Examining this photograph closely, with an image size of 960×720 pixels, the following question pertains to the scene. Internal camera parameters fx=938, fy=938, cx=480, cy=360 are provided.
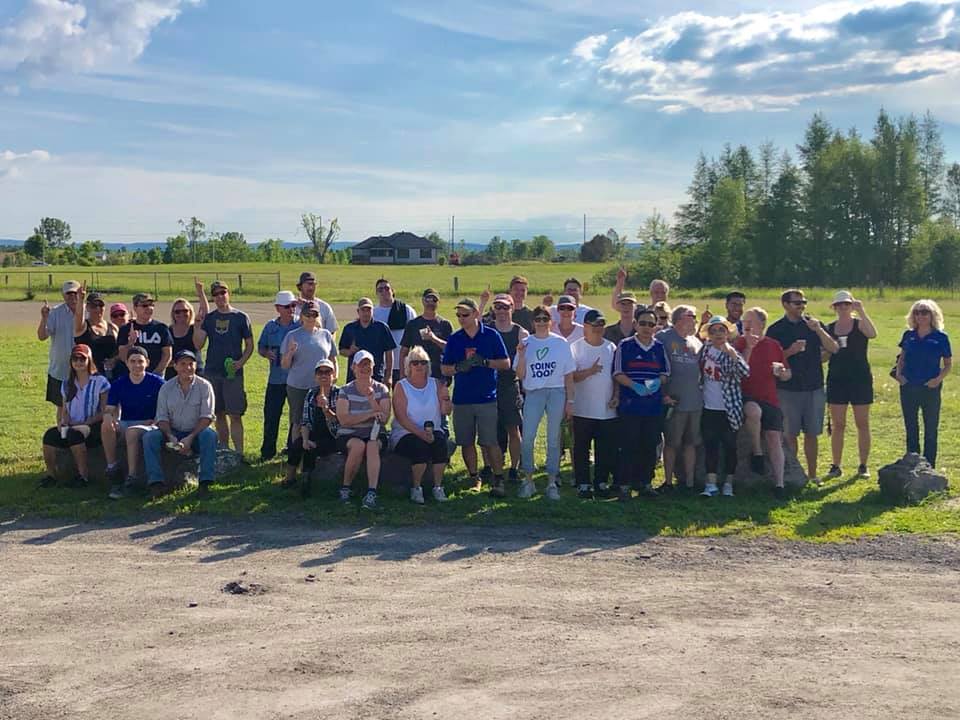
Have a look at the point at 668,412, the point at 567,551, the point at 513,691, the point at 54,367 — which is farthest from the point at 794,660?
the point at 54,367

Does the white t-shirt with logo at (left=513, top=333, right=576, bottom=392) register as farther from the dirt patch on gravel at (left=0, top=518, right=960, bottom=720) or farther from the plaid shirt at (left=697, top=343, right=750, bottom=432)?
the dirt patch on gravel at (left=0, top=518, right=960, bottom=720)

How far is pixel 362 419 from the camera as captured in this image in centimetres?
898

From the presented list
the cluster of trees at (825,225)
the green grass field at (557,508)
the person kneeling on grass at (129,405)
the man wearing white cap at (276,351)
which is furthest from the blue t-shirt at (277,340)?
the cluster of trees at (825,225)

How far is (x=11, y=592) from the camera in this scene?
6.64m

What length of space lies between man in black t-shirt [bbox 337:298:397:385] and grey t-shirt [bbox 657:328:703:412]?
10.3 feet

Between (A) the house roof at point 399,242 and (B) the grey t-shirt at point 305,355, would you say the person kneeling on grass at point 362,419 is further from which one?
(A) the house roof at point 399,242

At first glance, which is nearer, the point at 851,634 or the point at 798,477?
the point at 851,634

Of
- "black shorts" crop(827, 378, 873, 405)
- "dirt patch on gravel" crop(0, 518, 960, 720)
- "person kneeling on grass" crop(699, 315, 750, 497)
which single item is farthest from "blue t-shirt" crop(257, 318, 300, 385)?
"black shorts" crop(827, 378, 873, 405)

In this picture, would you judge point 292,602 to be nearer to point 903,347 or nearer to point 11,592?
point 11,592

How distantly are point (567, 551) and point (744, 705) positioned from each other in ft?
9.31

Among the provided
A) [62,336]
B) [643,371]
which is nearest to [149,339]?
[62,336]

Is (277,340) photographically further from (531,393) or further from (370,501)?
(531,393)

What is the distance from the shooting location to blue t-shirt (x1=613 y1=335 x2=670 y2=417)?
29.0 feet

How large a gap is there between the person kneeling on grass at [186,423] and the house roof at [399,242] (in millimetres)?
126417
